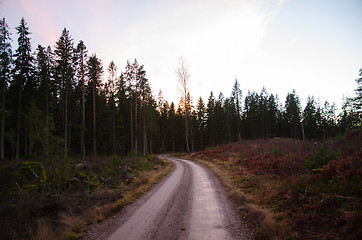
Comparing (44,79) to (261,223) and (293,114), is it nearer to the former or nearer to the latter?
(261,223)

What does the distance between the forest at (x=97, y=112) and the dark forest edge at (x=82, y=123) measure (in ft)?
0.27

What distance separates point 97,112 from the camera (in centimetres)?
3328

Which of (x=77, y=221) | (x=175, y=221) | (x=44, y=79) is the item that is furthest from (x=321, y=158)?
(x=44, y=79)

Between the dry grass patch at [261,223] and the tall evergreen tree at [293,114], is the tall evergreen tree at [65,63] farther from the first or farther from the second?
the tall evergreen tree at [293,114]

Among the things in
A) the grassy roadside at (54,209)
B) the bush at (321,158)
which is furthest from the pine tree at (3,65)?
the bush at (321,158)

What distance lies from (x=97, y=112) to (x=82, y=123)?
392 inches

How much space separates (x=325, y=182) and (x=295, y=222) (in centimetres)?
271

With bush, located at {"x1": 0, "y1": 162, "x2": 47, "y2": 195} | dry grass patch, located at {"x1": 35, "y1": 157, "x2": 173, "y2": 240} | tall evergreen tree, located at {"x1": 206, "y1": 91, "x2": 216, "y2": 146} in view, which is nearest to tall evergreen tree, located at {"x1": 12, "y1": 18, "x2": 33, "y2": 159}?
bush, located at {"x1": 0, "y1": 162, "x2": 47, "y2": 195}

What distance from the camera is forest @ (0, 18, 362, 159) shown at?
20.9 metres

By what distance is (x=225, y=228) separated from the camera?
517cm

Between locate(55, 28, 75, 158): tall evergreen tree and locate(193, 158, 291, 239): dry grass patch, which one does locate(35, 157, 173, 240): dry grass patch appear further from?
locate(55, 28, 75, 158): tall evergreen tree

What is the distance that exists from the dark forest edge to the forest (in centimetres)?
8

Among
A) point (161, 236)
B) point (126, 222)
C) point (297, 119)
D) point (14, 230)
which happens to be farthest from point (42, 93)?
point (297, 119)

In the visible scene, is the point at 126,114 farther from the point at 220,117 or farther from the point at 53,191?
the point at 53,191
